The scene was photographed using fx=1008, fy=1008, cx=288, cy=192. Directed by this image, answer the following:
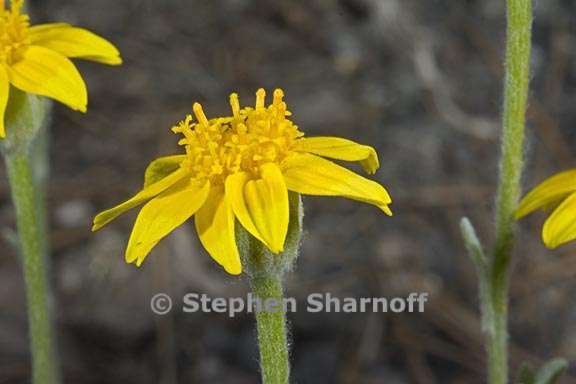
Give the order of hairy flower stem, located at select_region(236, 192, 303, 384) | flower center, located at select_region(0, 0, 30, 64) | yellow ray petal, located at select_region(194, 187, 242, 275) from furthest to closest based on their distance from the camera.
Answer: flower center, located at select_region(0, 0, 30, 64), hairy flower stem, located at select_region(236, 192, 303, 384), yellow ray petal, located at select_region(194, 187, 242, 275)

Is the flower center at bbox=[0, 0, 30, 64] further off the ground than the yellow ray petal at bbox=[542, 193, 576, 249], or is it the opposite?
the flower center at bbox=[0, 0, 30, 64]

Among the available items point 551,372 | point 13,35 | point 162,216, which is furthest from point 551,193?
point 13,35

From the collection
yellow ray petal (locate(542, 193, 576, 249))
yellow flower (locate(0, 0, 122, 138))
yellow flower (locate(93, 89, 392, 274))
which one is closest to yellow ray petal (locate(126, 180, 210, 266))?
yellow flower (locate(93, 89, 392, 274))

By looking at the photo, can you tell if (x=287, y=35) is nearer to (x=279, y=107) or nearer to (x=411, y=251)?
(x=411, y=251)

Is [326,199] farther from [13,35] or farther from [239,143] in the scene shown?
[239,143]

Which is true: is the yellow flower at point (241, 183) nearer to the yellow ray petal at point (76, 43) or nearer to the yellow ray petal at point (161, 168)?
the yellow ray petal at point (161, 168)

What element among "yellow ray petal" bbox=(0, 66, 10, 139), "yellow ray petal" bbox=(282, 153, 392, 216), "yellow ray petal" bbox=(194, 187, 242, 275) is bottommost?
"yellow ray petal" bbox=(194, 187, 242, 275)

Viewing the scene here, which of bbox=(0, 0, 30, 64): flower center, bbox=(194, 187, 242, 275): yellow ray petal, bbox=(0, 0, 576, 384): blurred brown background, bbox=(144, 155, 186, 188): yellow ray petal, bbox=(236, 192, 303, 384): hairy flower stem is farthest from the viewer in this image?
bbox=(0, 0, 576, 384): blurred brown background

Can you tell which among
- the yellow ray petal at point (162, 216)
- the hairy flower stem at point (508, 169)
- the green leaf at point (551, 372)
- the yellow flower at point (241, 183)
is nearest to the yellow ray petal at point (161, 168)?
the yellow flower at point (241, 183)

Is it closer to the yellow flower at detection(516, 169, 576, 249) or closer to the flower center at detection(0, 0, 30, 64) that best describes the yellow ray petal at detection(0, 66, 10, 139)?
the flower center at detection(0, 0, 30, 64)
